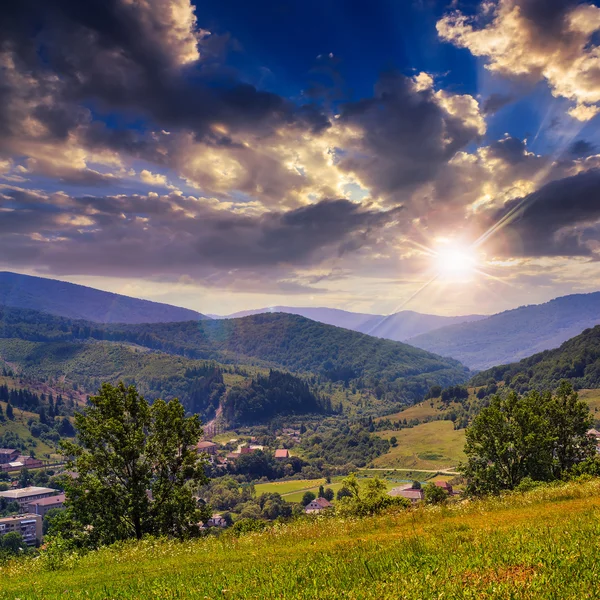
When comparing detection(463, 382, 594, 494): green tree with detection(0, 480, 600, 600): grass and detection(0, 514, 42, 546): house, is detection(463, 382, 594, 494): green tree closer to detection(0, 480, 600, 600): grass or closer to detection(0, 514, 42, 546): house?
detection(0, 480, 600, 600): grass

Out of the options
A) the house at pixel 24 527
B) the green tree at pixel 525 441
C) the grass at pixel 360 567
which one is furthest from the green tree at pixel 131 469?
the house at pixel 24 527

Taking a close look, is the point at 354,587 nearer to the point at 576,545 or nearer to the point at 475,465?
the point at 576,545

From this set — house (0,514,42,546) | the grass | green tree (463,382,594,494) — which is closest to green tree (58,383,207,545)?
the grass

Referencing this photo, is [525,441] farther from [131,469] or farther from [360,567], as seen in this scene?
[360,567]

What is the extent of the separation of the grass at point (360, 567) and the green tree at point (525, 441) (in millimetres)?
36361

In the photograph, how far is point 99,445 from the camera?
3020 cm

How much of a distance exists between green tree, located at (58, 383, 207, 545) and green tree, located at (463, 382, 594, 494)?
1350 inches

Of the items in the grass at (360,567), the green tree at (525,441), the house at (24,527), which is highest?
the grass at (360,567)

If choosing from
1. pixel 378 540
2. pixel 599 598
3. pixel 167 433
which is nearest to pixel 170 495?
pixel 167 433

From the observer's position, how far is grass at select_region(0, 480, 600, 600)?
664 centimetres

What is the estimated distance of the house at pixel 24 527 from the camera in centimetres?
18862

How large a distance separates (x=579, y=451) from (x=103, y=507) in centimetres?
5395

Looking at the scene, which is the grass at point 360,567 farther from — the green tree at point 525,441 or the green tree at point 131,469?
the green tree at point 525,441

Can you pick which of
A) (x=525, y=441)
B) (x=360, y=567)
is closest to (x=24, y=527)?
(x=525, y=441)
